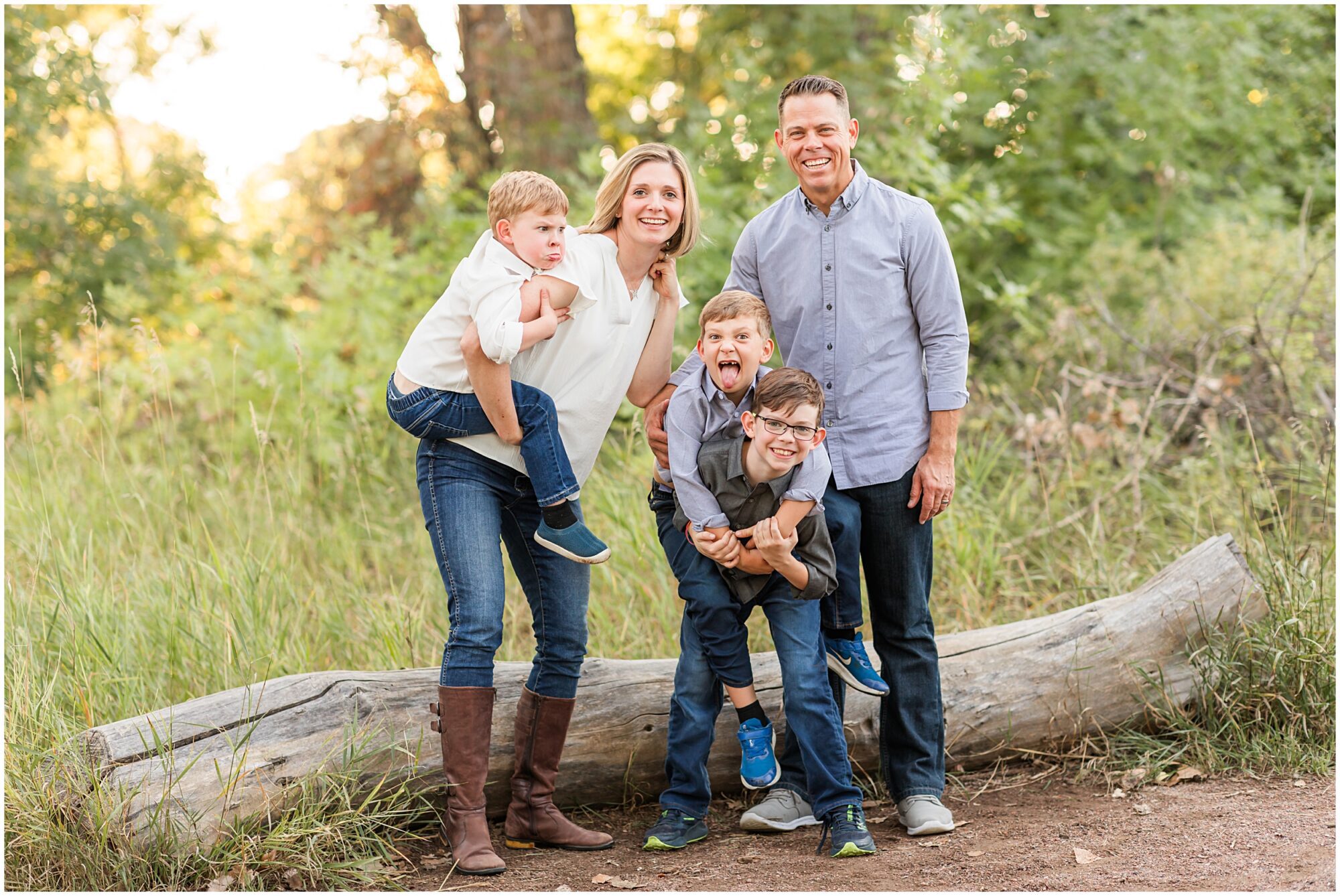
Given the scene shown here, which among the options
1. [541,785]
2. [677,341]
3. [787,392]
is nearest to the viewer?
[787,392]

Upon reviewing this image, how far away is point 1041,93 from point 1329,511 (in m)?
4.25

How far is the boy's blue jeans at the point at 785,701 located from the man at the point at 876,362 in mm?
261

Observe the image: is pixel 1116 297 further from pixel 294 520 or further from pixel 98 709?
pixel 98 709

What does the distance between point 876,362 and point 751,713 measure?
1.16 metres

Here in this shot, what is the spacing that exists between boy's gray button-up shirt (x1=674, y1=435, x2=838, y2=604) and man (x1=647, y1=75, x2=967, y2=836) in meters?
0.19

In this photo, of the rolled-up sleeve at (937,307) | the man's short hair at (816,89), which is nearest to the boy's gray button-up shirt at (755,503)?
the rolled-up sleeve at (937,307)

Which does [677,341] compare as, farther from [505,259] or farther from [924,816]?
[924,816]

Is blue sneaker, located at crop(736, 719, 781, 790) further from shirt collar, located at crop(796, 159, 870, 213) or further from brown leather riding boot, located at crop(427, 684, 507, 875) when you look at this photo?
shirt collar, located at crop(796, 159, 870, 213)

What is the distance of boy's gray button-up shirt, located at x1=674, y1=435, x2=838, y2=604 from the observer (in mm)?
3242

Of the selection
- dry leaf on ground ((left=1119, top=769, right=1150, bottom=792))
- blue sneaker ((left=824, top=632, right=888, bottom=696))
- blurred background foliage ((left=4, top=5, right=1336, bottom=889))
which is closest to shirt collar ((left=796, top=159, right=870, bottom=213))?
blue sneaker ((left=824, top=632, right=888, bottom=696))

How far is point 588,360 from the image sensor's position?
10.9 ft

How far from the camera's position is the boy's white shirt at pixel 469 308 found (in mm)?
3057

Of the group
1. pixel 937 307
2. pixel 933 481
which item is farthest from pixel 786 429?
pixel 937 307

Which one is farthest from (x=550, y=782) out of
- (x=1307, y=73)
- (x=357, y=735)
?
(x=1307, y=73)
